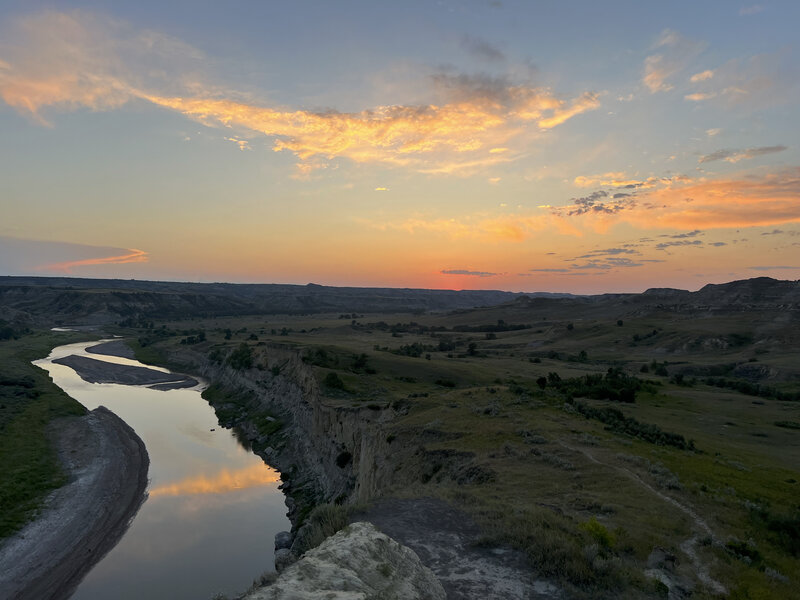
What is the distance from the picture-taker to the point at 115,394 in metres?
79.6

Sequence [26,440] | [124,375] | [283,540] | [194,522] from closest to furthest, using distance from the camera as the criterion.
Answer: [283,540], [194,522], [26,440], [124,375]

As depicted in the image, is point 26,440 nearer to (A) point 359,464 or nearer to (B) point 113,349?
(A) point 359,464

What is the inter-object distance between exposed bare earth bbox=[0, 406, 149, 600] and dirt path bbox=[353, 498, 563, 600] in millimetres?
26295

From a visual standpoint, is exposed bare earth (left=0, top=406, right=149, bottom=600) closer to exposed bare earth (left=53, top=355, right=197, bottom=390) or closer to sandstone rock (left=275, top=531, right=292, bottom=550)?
sandstone rock (left=275, top=531, right=292, bottom=550)

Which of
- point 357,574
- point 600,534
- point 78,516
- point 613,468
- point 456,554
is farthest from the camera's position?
point 78,516

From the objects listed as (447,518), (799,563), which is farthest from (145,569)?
(799,563)

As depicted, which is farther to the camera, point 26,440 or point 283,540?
point 26,440

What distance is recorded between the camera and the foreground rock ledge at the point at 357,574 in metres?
8.26

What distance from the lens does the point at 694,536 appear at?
14680 millimetres

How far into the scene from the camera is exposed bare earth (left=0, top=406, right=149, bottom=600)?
1155 inches

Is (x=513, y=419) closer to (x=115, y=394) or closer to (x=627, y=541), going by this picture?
(x=627, y=541)

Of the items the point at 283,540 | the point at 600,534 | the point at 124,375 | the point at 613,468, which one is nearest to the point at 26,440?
the point at 283,540

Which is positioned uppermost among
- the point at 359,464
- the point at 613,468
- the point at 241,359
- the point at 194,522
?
the point at 613,468

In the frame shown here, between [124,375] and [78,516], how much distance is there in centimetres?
6488
